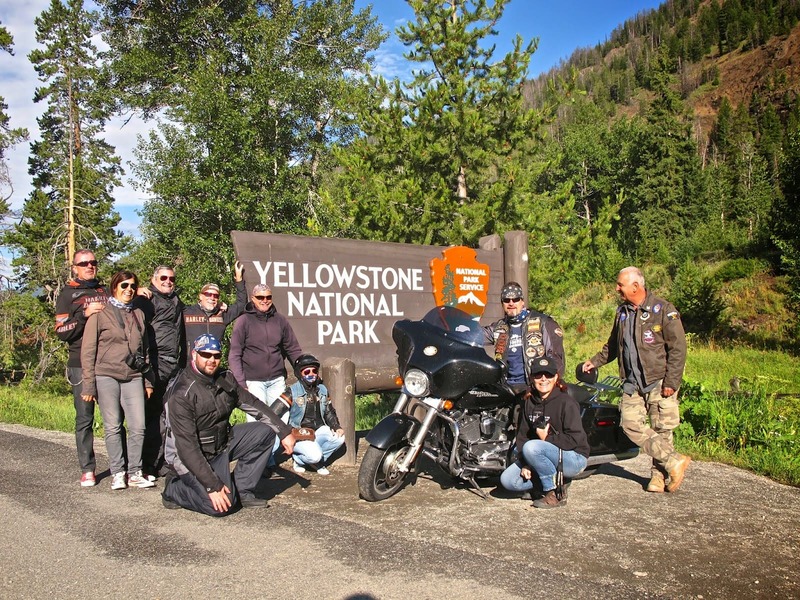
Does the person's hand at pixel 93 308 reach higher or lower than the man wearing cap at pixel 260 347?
higher

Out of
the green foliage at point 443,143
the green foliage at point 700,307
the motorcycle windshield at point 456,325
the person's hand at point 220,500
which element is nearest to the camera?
the person's hand at point 220,500

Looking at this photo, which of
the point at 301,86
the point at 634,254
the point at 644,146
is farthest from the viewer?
the point at 644,146

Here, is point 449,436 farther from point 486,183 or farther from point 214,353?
point 486,183

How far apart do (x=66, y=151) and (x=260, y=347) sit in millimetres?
28723

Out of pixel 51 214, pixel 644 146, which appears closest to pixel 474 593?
pixel 51 214

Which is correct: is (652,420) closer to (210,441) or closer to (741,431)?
(741,431)

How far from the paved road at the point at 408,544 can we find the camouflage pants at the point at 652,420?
38cm

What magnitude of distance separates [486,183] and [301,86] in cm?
965

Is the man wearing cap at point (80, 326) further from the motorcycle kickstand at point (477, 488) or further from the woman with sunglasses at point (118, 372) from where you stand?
the motorcycle kickstand at point (477, 488)

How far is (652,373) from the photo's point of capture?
18.1ft

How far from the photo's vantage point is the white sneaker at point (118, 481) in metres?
5.53

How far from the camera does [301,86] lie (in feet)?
71.4

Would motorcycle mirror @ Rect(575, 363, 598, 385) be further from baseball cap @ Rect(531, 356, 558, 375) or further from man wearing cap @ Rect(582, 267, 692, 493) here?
baseball cap @ Rect(531, 356, 558, 375)

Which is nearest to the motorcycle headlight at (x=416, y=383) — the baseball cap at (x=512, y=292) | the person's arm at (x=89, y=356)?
the baseball cap at (x=512, y=292)
